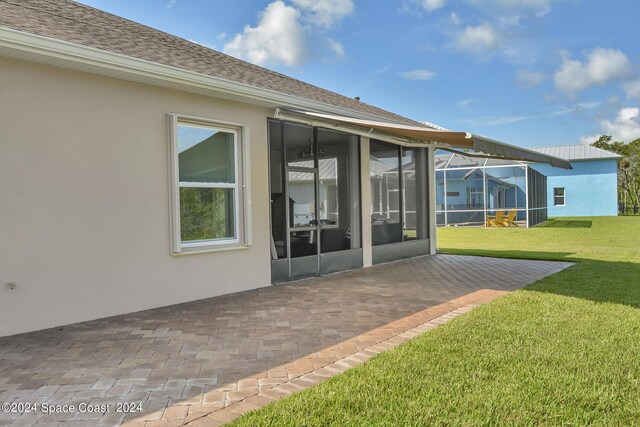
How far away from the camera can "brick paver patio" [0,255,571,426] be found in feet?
13.1

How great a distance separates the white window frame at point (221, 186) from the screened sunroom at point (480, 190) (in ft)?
78.1

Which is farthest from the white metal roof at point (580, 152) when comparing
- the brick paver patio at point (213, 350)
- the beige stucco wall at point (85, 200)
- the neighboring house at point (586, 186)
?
the beige stucco wall at point (85, 200)

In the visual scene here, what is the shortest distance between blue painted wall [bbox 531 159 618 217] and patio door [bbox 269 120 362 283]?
121 feet

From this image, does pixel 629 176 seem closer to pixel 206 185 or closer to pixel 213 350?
pixel 206 185

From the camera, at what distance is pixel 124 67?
686cm

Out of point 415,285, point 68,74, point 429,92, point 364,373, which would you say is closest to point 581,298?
point 415,285

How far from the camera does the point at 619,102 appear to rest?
58.6m

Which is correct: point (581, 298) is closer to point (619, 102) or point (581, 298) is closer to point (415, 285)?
point (415, 285)

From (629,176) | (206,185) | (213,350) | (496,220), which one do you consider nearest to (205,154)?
(206,185)

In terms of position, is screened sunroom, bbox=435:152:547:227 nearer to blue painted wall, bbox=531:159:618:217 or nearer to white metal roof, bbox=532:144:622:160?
blue painted wall, bbox=531:159:618:217

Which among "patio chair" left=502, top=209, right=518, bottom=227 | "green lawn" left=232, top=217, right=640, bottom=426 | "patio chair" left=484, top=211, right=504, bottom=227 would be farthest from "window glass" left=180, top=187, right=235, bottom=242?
"patio chair" left=502, top=209, right=518, bottom=227

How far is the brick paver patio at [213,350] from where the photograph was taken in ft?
13.1

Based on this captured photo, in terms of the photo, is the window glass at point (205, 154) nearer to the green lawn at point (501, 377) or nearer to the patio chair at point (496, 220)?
the green lawn at point (501, 377)

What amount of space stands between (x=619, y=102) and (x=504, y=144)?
6125cm
